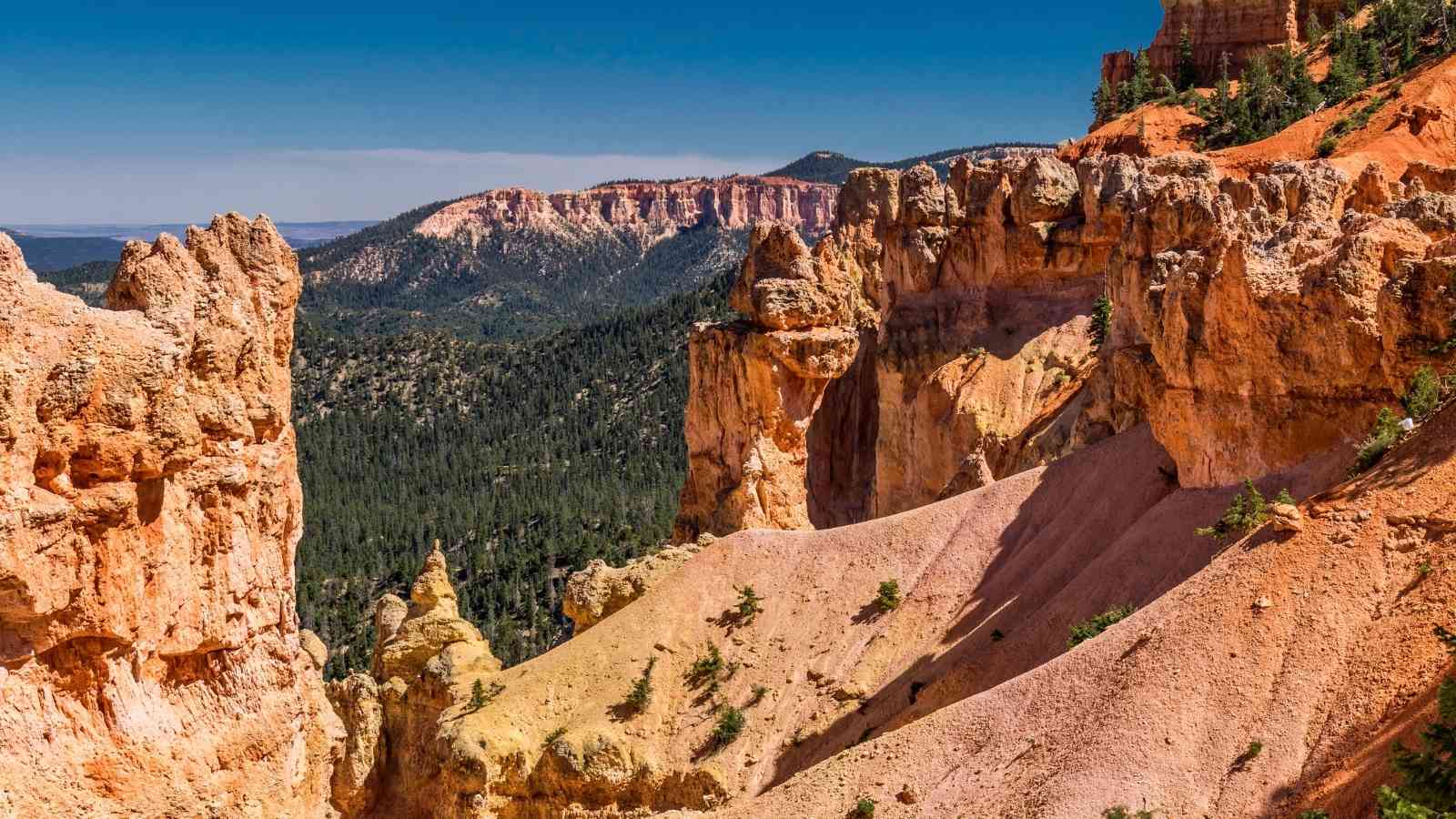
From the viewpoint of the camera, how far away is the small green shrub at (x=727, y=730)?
30172mm

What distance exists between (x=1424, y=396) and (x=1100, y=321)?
2500 centimetres

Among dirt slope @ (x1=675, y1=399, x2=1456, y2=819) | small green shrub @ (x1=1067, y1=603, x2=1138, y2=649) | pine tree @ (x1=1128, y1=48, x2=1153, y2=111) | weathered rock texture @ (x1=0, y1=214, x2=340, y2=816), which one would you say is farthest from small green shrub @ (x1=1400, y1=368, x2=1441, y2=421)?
pine tree @ (x1=1128, y1=48, x2=1153, y2=111)

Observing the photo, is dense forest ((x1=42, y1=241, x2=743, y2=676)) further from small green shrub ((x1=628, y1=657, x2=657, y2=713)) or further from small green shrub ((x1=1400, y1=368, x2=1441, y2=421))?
small green shrub ((x1=1400, y1=368, x2=1441, y2=421))

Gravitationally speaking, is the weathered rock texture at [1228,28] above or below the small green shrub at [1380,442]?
above

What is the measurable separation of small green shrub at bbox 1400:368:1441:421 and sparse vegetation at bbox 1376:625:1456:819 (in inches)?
354

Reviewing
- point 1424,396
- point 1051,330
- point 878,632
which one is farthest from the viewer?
point 1051,330

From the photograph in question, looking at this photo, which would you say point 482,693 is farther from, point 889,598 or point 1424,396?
point 1424,396

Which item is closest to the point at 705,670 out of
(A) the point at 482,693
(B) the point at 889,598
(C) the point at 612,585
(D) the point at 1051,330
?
(B) the point at 889,598

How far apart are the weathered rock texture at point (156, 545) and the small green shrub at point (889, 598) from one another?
54.5 feet

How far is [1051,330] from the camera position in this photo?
48594 mm

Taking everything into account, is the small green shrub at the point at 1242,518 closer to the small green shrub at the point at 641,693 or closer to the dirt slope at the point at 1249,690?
the dirt slope at the point at 1249,690

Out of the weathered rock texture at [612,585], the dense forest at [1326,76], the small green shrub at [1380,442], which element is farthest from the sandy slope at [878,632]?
the dense forest at [1326,76]

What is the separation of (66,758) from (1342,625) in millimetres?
17732

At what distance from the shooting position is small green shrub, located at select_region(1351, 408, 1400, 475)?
21.2 m
